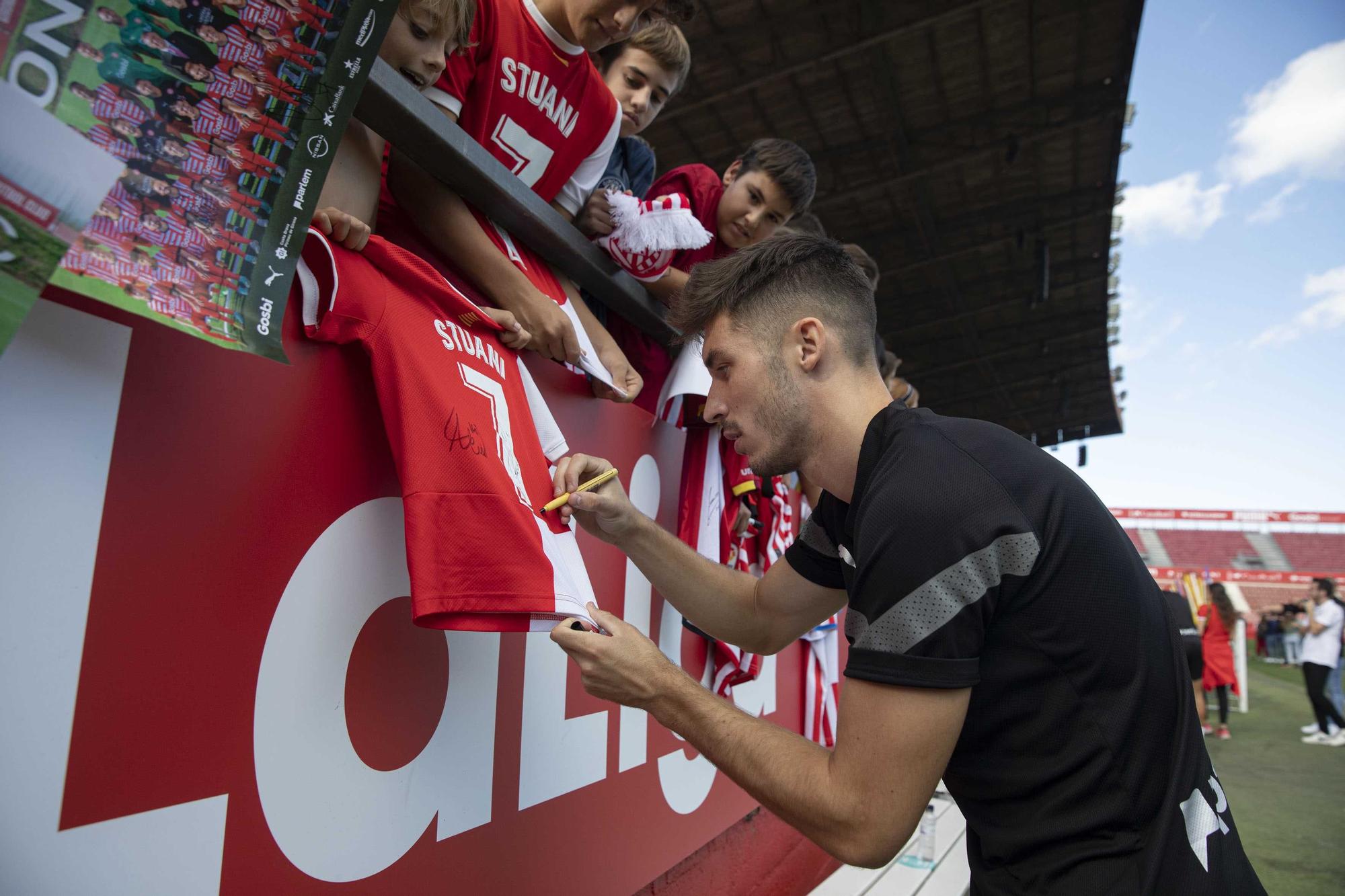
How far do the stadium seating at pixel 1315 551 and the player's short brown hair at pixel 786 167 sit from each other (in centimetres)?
4043

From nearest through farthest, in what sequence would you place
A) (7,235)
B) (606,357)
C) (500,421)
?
1. (7,235)
2. (500,421)
3. (606,357)

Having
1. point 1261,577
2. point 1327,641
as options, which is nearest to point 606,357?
point 1327,641

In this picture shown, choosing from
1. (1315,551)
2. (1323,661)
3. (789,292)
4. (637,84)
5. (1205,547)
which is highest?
(1205,547)

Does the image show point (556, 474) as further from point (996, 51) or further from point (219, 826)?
point (996, 51)

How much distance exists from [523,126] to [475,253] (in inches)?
13.6

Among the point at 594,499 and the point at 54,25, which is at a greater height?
the point at 54,25

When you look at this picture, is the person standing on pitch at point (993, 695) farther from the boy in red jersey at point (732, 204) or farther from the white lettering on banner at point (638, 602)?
the boy in red jersey at point (732, 204)

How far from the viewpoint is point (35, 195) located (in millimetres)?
678

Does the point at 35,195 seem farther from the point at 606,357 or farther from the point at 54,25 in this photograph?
the point at 606,357

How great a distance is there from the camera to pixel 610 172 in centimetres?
214

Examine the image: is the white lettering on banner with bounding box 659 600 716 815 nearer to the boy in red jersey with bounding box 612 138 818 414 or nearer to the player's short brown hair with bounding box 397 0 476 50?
the boy in red jersey with bounding box 612 138 818 414

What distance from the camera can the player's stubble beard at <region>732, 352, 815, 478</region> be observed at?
155 centimetres

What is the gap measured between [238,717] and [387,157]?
103cm

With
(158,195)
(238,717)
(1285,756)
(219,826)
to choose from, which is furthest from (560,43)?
(1285,756)
